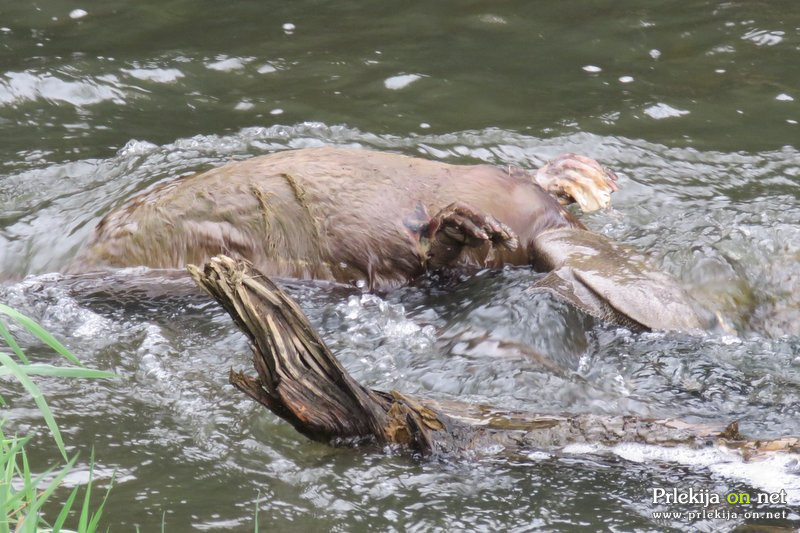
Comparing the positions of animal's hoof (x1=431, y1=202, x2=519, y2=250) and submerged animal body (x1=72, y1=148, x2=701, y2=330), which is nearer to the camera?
animal's hoof (x1=431, y1=202, x2=519, y2=250)

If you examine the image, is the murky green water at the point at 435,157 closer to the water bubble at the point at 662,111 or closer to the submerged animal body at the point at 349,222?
the water bubble at the point at 662,111

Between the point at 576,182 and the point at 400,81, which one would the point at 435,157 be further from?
the point at 576,182

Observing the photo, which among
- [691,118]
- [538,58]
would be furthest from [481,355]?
[538,58]

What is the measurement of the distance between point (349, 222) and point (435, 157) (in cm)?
184

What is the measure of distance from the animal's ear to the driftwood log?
0.84 m

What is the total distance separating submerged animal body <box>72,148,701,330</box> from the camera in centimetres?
405

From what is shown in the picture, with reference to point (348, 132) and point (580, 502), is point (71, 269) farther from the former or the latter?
point (580, 502)

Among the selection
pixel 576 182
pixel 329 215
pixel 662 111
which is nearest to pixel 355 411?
pixel 329 215

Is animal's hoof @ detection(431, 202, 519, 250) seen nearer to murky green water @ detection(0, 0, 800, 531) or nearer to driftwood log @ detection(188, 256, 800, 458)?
murky green water @ detection(0, 0, 800, 531)

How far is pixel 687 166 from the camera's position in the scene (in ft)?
18.6

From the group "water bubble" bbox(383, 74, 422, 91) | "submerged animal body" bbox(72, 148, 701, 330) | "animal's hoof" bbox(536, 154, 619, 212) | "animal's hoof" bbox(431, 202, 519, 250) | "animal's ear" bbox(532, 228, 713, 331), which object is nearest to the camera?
"animal's ear" bbox(532, 228, 713, 331)

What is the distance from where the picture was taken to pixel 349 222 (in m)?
4.06

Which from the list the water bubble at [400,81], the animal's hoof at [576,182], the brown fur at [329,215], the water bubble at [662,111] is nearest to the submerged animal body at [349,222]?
the brown fur at [329,215]

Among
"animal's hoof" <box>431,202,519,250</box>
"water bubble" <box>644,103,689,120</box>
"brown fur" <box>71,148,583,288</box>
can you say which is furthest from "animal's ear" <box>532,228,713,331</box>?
"water bubble" <box>644,103,689,120</box>
